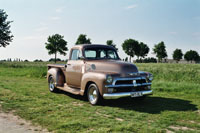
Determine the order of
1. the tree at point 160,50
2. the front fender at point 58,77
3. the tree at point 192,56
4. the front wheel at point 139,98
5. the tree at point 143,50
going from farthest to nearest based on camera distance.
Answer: the tree at point 192,56 → the tree at point 143,50 → the tree at point 160,50 → the front fender at point 58,77 → the front wheel at point 139,98

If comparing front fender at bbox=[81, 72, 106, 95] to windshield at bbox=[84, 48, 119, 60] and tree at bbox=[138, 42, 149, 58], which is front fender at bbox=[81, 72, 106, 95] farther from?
tree at bbox=[138, 42, 149, 58]

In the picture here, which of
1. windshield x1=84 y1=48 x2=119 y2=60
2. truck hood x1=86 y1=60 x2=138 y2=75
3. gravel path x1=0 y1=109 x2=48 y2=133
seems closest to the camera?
gravel path x1=0 y1=109 x2=48 y2=133

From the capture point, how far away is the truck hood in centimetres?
687

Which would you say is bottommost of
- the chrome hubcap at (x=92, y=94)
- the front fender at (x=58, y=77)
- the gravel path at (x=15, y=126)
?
the gravel path at (x=15, y=126)

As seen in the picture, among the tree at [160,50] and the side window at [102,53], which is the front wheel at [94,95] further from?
the tree at [160,50]

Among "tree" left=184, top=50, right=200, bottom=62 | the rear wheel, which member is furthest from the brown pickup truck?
"tree" left=184, top=50, right=200, bottom=62

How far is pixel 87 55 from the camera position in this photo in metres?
8.10

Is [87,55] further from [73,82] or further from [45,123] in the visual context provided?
[45,123]

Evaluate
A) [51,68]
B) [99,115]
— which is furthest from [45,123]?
[51,68]

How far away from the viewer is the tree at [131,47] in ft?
299

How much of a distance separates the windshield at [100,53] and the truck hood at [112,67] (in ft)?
1.87

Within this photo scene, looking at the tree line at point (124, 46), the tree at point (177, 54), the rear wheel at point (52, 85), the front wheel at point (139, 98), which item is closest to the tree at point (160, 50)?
the tree line at point (124, 46)

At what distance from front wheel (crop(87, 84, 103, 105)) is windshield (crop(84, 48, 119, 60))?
4.51 feet

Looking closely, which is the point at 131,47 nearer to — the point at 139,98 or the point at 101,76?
the point at 139,98
